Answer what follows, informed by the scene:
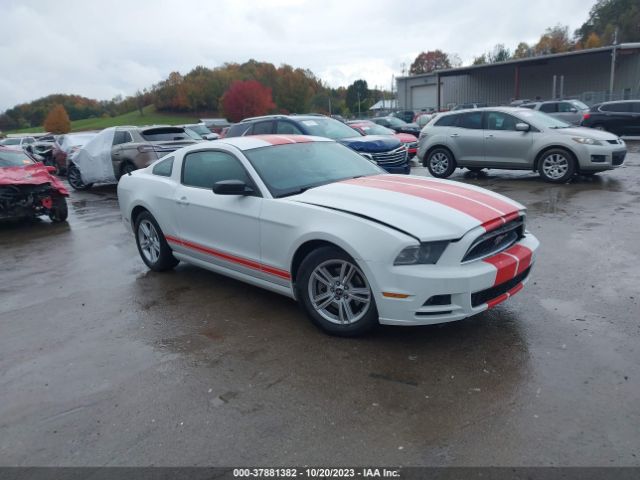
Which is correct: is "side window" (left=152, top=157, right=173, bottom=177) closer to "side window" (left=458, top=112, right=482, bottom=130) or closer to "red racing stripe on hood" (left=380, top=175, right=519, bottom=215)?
"red racing stripe on hood" (left=380, top=175, right=519, bottom=215)

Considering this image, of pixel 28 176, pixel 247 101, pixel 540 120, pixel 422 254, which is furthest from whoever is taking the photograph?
pixel 247 101

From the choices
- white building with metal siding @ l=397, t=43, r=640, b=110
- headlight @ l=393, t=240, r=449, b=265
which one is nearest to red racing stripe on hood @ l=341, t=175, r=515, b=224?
headlight @ l=393, t=240, r=449, b=265

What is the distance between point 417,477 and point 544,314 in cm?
235

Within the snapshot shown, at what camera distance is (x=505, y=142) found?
11.5 meters

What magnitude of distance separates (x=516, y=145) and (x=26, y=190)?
9.90m

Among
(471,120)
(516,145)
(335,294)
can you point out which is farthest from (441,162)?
(335,294)

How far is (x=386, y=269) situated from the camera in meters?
3.64

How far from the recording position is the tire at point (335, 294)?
12.8ft

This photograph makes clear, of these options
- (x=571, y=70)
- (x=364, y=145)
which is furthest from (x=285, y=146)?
(x=571, y=70)

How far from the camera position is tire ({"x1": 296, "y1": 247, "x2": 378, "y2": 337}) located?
3.91 metres

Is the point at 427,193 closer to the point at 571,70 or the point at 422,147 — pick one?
the point at 422,147

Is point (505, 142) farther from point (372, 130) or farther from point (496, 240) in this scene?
point (496, 240)

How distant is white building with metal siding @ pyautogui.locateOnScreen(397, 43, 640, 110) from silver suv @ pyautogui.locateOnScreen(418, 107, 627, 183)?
29.1m

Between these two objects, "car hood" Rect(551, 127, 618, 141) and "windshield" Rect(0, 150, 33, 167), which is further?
"car hood" Rect(551, 127, 618, 141)
